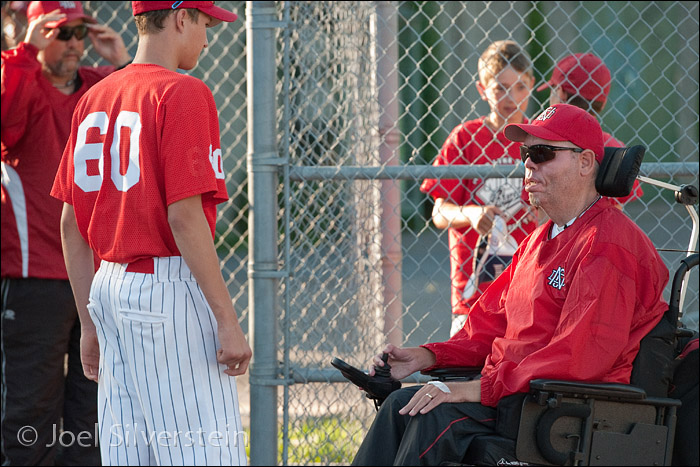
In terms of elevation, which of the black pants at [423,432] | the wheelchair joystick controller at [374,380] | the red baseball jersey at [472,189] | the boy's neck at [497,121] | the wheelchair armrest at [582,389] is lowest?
the black pants at [423,432]

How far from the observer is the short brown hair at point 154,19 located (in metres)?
2.59

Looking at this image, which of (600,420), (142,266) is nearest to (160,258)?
(142,266)

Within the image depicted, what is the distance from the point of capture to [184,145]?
8.12ft

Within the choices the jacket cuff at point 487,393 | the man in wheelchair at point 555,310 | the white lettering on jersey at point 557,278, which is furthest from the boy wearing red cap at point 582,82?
the jacket cuff at point 487,393

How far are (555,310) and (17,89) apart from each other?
2.51 metres

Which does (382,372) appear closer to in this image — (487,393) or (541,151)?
(487,393)

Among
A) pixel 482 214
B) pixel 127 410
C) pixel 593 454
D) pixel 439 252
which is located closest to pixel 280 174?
pixel 482 214

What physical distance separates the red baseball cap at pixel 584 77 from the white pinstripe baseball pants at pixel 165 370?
2.08 meters

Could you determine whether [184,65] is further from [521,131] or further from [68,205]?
[521,131]

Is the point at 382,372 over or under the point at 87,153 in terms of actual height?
under

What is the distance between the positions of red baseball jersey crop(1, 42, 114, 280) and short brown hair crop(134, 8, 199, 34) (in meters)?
1.38

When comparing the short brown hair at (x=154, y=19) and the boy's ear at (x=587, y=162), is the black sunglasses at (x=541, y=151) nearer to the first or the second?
the boy's ear at (x=587, y=162)

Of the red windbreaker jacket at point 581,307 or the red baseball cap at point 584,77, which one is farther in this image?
the red baseball cap at point 584,77

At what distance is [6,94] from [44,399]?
1360 millimetres
